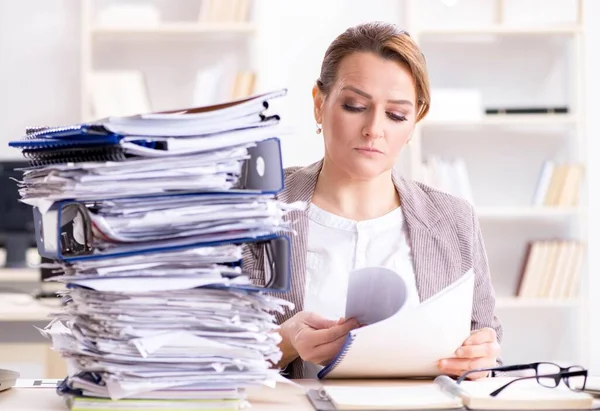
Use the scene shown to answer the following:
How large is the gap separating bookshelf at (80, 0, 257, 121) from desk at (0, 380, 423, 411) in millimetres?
2892

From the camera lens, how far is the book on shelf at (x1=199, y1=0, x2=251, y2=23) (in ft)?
13.2

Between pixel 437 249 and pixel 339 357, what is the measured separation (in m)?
0.60

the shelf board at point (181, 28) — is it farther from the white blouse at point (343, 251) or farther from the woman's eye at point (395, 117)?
the woman's eye at point (395, 117)

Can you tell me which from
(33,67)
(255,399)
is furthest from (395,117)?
(33,67)

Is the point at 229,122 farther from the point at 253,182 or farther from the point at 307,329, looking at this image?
the point at 307,329

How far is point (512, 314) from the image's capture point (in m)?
4.31

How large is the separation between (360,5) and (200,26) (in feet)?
2.64

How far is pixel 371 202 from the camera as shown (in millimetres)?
1849

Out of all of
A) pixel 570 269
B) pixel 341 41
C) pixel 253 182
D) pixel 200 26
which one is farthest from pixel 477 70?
pixel 253 182

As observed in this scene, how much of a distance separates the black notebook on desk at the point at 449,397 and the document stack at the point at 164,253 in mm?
95

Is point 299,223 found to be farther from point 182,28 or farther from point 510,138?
point 510,138

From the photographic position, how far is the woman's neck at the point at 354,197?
6.02 feet

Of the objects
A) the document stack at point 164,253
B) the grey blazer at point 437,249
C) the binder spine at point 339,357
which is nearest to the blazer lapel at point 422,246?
the grey blazer at point 437,249

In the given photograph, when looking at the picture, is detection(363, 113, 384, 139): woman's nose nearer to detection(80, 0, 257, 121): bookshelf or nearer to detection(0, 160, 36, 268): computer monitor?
detection(80, 0, 257, 121): bookshelf
